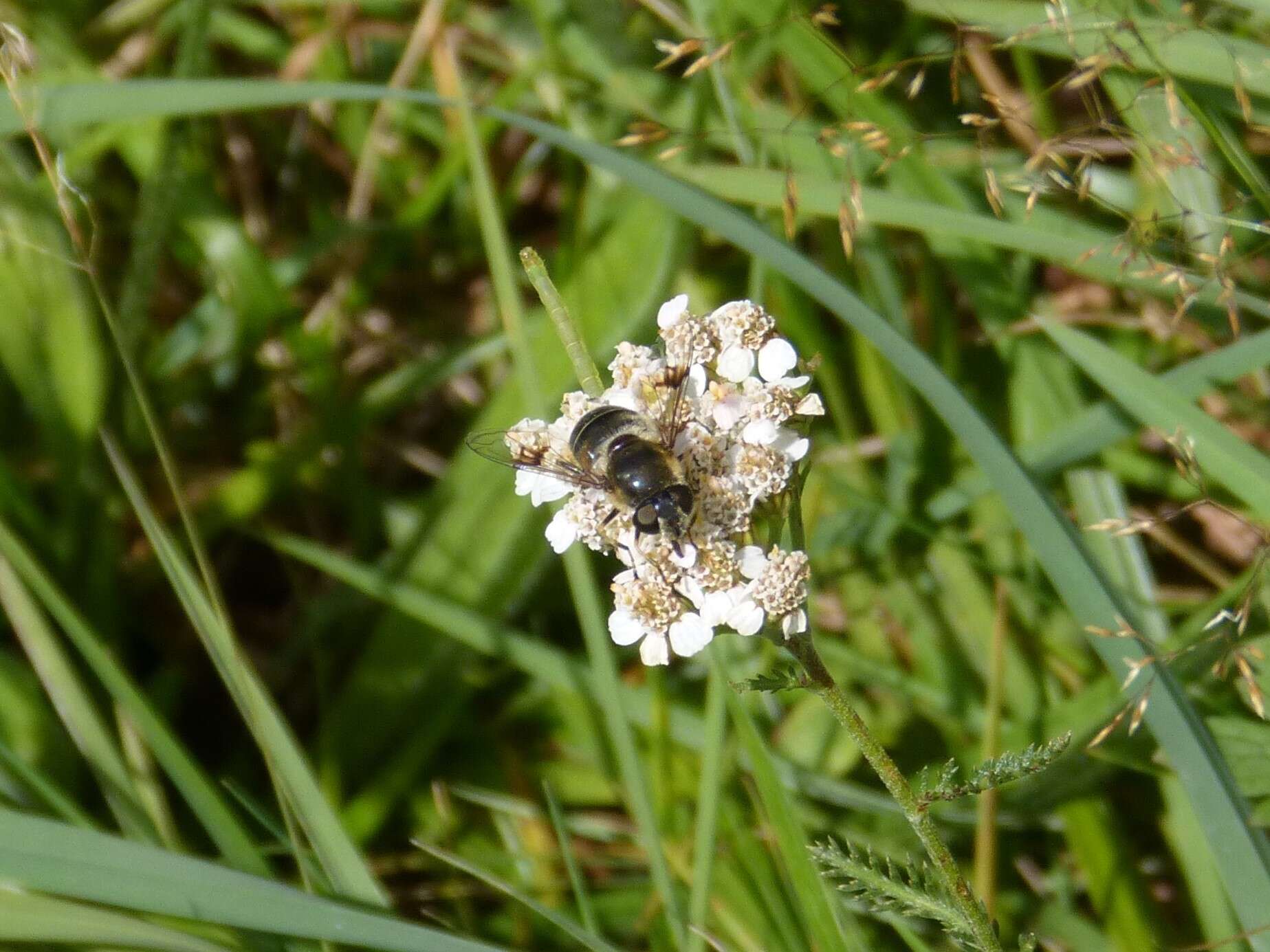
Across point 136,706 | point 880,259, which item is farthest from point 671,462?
point 880,259

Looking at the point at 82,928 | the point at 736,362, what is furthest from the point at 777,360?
the point at 82,928

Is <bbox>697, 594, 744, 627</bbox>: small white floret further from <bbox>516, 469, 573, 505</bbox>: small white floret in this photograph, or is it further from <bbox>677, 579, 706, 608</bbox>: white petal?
<bbox>516, 469, 573, 505</bbox>: small white floret

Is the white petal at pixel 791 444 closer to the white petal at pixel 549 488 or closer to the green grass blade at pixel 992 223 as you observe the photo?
the white petal at pixel 549 488

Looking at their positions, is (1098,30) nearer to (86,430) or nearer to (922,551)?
(922,551)

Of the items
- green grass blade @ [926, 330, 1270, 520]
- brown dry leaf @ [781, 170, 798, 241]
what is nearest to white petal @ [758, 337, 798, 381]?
brown dry leaf @ [781, 170, 798, 241]

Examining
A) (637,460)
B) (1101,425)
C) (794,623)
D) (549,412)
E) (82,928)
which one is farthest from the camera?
(549,412)

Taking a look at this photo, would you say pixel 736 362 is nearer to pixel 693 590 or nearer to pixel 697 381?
pixel 697 381

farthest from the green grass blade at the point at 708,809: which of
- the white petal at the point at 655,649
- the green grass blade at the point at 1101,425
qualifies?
the green grass blade at the point at 1101,425
